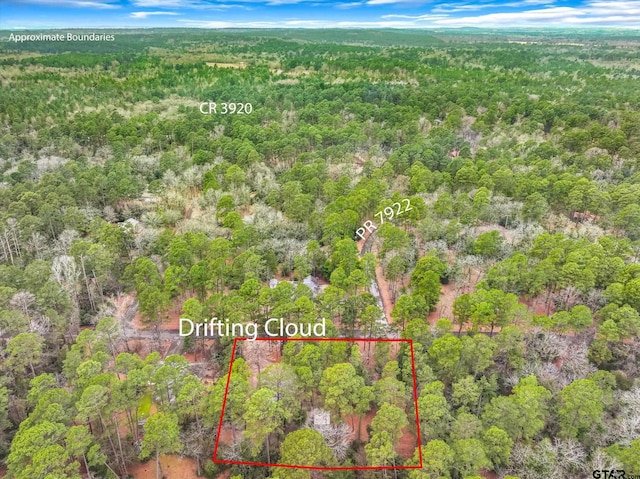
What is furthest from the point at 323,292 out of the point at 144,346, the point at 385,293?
the point at 144,346

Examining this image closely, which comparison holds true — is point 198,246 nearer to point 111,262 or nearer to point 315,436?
point 111,262

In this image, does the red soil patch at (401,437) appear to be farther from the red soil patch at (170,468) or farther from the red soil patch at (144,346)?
the red soil patch at (144,346)

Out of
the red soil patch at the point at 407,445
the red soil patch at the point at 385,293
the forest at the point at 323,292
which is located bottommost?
the red soil patch at the point at 407,445

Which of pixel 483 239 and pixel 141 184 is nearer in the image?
pixel 483 239

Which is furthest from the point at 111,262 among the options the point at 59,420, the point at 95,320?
the point at 59,420

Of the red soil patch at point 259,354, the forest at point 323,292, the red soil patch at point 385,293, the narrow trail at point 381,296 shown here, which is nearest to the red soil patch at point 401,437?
the forest at point 323,292

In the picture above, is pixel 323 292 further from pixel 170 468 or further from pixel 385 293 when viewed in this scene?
pixel 170 468

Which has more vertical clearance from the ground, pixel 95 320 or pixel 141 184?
pixel 141 184
